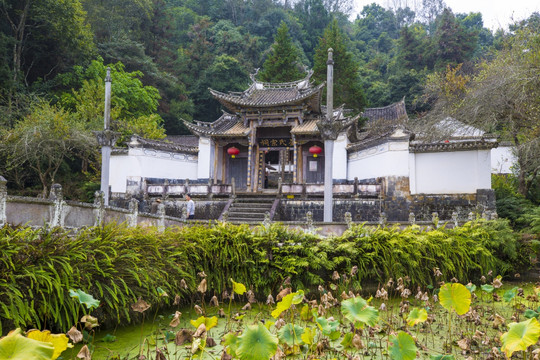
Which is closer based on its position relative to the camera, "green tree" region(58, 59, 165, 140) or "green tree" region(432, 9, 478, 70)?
"green tree" region(58, 59, 165, 140)

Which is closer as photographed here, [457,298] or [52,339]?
[52,339]

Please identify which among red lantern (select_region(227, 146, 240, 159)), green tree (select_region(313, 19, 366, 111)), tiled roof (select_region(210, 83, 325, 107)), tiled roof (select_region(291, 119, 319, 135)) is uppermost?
green tree (select_region(313, 19, 366, 111))

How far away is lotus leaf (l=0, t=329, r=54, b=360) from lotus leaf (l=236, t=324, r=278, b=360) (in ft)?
3.48

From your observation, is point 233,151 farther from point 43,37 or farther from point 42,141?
point 43,37

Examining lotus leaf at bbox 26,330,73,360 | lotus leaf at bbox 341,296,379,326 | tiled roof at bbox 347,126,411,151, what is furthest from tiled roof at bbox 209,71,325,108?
lotus leaf at bbox 26,330,73,360

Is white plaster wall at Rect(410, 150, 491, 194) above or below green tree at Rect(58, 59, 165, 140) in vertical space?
below

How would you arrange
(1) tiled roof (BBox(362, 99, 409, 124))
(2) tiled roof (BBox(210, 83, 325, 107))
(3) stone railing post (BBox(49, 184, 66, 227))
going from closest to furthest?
(3) stone railing post (BBox(49, 184, 66, 227)) < (2) tiled roof (BBox(210, 83, 325, 107)) < (1) tiled roof (BBox(362, 99, 409, 124))

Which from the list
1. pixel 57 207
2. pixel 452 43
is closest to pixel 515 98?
pixel 57 207

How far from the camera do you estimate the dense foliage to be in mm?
3609

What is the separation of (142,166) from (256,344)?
52.9 feet

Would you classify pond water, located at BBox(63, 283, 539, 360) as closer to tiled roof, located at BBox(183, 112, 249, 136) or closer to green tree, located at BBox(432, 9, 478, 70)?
tiled roof, located at BBox(183, 112, 249, 136)

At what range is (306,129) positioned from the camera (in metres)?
18.1

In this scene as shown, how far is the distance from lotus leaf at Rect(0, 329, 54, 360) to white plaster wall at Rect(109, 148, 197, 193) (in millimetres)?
16447

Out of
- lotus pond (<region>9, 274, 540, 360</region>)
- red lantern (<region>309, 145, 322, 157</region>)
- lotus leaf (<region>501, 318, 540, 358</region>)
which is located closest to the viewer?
lotus leaf (<region>501, 318, 540, 358</region>)
